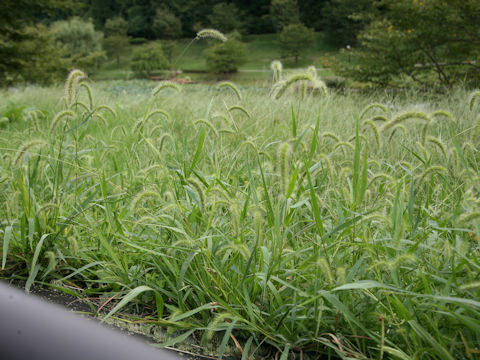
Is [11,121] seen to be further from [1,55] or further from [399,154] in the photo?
Answer: [1,55]

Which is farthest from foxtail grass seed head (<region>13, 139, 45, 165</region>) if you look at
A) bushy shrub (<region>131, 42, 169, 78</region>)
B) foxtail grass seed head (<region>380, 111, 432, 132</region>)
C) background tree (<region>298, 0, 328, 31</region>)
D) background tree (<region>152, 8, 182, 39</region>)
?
background tree (<region>152, 8, 182, 39</region>)

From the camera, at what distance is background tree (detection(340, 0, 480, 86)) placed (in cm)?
605

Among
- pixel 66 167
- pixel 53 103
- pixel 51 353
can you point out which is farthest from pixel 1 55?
pixel 51 353

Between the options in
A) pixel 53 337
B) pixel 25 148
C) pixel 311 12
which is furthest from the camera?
pixel 311 12

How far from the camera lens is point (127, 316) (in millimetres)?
1010

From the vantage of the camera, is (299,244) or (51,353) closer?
(51,353)

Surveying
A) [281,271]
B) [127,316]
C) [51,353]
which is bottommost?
[127,316]

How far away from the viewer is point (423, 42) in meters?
6.69

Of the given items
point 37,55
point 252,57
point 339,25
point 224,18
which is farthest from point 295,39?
point 37,55

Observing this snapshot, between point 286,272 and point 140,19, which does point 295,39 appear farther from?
point 286,272

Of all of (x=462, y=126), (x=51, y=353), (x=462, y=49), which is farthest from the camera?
(x=462, y=49)

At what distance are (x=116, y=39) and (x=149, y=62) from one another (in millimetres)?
9840

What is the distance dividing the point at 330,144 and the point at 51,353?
8.05 feet

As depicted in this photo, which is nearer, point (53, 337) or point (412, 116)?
point (53, 337)
